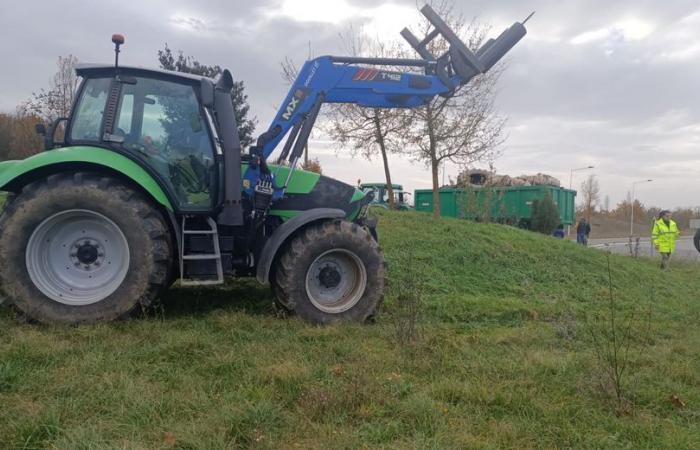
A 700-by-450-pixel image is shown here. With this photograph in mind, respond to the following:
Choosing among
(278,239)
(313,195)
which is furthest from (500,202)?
(278,239)

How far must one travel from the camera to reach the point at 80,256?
494cm

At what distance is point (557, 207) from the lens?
73.8ft

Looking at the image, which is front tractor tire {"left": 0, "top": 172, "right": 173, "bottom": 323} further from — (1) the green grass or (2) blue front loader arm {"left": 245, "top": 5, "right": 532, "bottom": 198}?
(2) blue front loader arm {"left": 245, "top": 5, "right": 532, "bottom": 198}

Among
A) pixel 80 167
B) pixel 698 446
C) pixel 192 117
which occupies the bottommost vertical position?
pixel 698 446

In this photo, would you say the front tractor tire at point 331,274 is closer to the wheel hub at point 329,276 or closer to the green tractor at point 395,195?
the wheel hub at point 329,276

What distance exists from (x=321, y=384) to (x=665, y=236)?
13148 millimetres

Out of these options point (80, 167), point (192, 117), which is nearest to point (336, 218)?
point (192, 117)

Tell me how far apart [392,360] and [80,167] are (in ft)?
11.1

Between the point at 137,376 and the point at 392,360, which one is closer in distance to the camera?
the point at 137,376

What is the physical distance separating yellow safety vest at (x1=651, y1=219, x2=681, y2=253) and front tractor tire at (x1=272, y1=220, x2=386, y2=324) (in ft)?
36.8

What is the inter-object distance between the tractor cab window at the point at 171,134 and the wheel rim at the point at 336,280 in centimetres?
133

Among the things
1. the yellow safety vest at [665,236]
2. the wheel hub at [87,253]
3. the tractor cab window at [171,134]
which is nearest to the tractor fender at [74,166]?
the tractor cab window at [171,134]

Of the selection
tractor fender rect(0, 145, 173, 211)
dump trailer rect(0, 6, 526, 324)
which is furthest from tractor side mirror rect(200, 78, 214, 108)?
tractor fender rect(0, 145, 173, 211)

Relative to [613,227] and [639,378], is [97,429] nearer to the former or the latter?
[639,378]
